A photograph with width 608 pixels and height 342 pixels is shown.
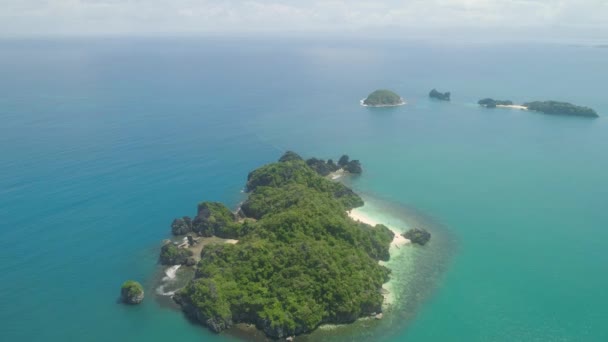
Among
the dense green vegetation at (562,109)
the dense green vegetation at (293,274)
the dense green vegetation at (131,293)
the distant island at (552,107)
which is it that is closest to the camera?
the dense green vegetation at (293,274)

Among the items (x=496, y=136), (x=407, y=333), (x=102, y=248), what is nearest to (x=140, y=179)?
(x=102, y=248)

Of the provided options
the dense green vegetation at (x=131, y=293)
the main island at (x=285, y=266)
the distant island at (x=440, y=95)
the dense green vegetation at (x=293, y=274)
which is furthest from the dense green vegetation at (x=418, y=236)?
the distant island at (x=440, y=95)

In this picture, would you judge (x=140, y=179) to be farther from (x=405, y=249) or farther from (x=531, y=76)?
(x=531, y=76)

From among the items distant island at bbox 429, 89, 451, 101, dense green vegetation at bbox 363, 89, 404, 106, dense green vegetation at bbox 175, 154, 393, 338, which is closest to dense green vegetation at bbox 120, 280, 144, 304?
dense green vegetation at bbox 175, 154, 393, 338

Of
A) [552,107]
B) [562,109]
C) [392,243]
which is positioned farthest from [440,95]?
[392,243]

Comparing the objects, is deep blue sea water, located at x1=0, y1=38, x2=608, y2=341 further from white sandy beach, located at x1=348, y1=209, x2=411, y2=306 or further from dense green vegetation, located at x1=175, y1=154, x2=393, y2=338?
dense green vegetation, located at x1=175, y1=154, x2=393, y2=338

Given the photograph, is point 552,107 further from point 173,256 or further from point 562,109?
point 173,256

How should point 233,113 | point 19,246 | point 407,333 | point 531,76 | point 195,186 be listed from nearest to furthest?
point 407,333, point 19,246, point 195,186, point 233,113, point 531,76

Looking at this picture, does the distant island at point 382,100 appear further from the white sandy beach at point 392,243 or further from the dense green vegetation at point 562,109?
the white sandy beach at point 392,243
